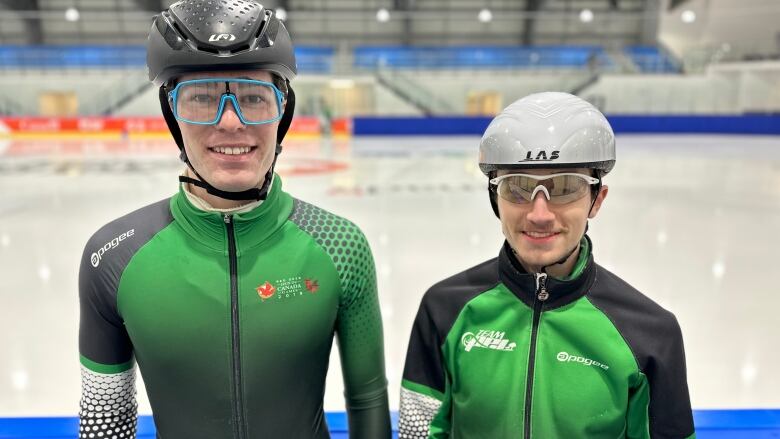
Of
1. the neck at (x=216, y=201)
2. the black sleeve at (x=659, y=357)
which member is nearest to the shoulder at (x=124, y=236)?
the neck at (x=216, y=201)

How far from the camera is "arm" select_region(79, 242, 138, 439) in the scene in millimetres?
1248

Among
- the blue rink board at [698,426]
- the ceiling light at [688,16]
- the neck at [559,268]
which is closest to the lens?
the neck at [559,268]

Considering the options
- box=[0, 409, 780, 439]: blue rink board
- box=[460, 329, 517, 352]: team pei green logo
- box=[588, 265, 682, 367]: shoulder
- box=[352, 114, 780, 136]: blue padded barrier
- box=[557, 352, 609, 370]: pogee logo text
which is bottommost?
box=[352, 114, 780, 136]: blue padded barrier

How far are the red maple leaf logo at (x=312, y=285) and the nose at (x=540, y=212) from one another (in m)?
0.53

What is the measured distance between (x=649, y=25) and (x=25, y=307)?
101ft

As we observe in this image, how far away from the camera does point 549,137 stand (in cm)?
124

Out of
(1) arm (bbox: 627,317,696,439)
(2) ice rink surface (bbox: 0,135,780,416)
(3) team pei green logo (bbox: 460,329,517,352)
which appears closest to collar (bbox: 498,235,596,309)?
(3) team pei green logo (bbox: 460,329,517,352)

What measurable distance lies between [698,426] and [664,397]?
1079 millimetres

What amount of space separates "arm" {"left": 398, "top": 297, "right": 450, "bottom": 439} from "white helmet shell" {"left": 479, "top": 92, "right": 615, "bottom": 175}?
437mm

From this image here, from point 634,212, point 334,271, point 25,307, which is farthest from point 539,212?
point 634,212

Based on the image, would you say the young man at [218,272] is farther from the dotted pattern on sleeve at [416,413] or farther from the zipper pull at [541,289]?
the zipper pull at [541,289]

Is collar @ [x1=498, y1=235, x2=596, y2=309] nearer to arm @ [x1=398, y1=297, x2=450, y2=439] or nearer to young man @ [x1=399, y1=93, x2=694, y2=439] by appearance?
young man @ [x1=399, y1=93, x2=694, y2=439]

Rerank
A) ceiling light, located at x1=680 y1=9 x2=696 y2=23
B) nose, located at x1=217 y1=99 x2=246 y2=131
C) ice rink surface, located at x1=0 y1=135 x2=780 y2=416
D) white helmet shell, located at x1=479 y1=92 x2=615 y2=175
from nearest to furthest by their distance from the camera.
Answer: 1. nose, located at x1=217 y1=99 x2=246 y2=131
2. white helmet shell, located at x1=479 y1=92 x2=615 y2=175
3. ice rink surface, located at x1=0 y1=135 x2=780 y2=416
4. ceiling light, located at x1=680 y1=9 x2=696 y2=23

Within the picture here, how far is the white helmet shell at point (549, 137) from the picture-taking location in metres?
1.25
